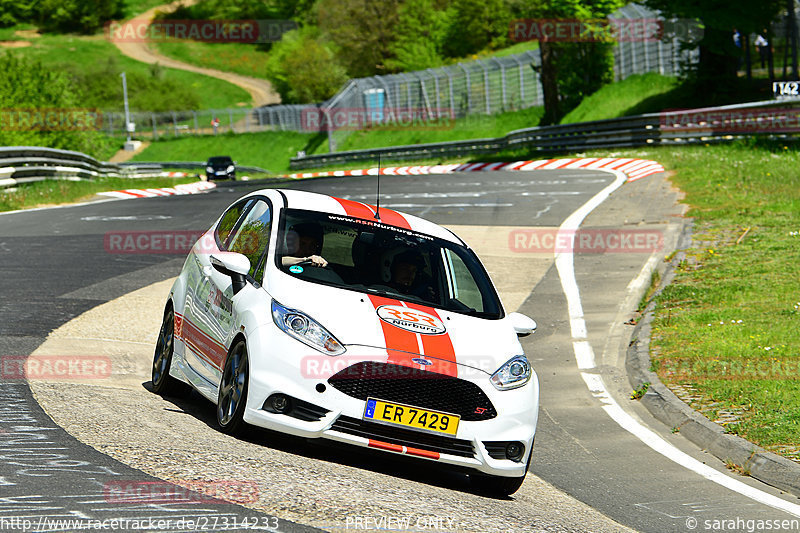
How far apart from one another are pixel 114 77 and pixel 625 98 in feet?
266

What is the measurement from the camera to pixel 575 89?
53219 mm

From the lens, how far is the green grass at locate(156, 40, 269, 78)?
140125mm

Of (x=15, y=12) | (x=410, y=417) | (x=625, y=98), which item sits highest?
Result: (x=15, y=12)

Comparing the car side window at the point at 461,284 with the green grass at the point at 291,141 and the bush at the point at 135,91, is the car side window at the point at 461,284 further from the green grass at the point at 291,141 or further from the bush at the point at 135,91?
the bush at the point at 135,91

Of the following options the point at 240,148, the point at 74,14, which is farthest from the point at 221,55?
the point at 240,148

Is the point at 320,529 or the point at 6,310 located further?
the point at 6,310

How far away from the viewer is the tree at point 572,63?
49.2m

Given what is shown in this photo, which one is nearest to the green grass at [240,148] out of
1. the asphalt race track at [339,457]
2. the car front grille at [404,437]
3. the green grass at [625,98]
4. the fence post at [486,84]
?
the fence post at [486,84]

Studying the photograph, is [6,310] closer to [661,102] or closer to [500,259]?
[500,259]

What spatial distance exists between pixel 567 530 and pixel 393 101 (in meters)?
61.2

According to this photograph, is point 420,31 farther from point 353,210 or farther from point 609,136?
point 353,210

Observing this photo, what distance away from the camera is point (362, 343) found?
6734mm

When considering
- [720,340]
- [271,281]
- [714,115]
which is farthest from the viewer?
[714,115]

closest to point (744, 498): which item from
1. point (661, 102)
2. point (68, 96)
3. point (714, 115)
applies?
point (714, 115)
